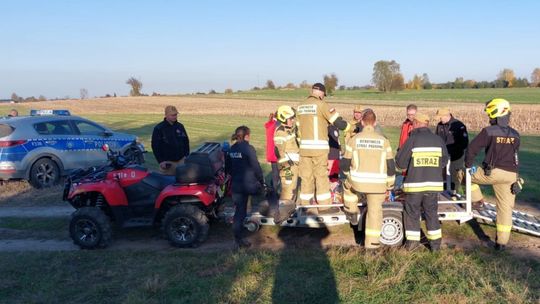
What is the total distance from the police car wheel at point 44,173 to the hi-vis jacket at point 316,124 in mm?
7279

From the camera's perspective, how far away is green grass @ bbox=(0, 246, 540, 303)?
4676mm

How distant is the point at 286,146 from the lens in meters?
7.80

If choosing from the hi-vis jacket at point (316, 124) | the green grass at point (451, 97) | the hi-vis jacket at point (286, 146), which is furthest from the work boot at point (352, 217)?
the green grass at point (451, 97)

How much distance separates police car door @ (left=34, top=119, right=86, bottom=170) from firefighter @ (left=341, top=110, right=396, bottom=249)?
8056mm

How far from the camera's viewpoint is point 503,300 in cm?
436

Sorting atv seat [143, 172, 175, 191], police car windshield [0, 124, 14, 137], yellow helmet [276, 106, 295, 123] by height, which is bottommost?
atv seat [143, 172, 175, 191]

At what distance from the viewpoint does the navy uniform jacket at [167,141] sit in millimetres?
A: 8344

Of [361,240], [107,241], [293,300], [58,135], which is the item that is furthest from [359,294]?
[58,135]

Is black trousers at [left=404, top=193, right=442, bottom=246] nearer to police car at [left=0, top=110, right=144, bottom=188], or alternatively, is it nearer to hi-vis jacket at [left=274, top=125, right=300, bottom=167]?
hi-vis jacket at [left=274, top=125, right=300, bottom=167]

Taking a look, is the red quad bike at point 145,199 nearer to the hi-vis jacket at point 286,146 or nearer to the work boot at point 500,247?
the hi-vis jacket at point 286,146

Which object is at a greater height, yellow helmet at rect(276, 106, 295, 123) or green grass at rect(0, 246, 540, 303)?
yellow helmet at rect(276, 106, 295, 123)

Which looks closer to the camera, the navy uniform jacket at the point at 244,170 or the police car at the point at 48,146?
the navy uniform jacket at the point at 244,170

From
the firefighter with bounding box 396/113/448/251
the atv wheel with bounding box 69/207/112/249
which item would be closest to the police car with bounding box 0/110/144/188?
the atv wheel with bounding box 69/207/112/249

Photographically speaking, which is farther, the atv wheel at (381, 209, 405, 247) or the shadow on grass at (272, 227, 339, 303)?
the atv wheel at (381, 209, 405, 247)
